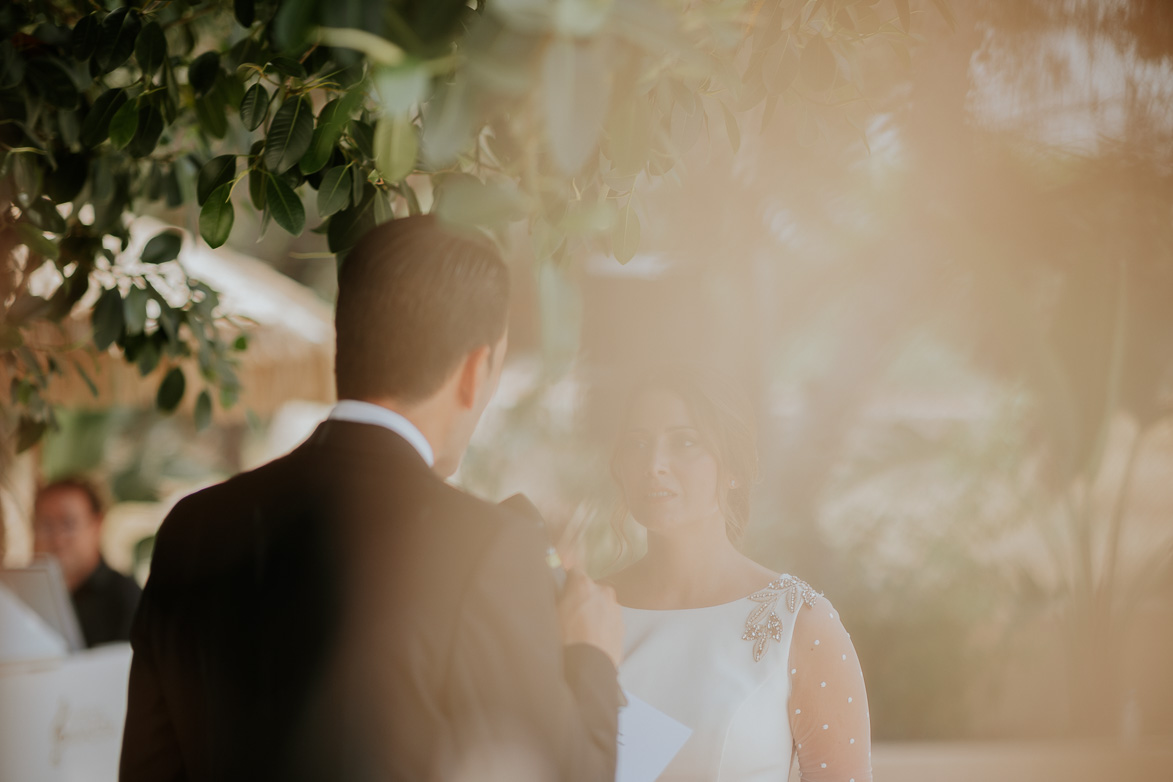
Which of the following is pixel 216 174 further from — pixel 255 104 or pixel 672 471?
pixel 672 471

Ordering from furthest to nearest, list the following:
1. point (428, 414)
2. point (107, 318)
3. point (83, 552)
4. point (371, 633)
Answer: point (83, 552) < point (107, 318) < point (428, 414) < point (371, 633)

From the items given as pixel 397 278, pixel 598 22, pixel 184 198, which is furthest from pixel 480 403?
pixel 184 198

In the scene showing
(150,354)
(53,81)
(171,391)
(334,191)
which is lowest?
(171,391)

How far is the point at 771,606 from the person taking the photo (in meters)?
1.55

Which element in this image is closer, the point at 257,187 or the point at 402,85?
the point at 402,85

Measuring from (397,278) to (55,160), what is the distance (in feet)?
3.83

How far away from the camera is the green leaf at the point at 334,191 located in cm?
119

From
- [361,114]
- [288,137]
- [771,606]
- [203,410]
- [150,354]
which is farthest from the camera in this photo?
[203,410]

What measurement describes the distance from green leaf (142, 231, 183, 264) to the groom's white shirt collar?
864mm

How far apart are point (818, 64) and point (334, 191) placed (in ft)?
2.35

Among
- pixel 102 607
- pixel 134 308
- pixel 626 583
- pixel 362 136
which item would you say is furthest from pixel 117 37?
pixel 102 607

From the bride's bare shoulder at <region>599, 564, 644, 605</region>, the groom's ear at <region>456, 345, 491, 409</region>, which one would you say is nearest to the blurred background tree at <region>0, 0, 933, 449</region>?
the groom's ear at <region>456, 345, 491, 409</region>

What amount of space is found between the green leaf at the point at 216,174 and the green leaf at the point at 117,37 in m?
0.34

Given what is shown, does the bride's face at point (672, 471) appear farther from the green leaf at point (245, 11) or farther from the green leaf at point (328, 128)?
the green leaf at point (245, 11)
